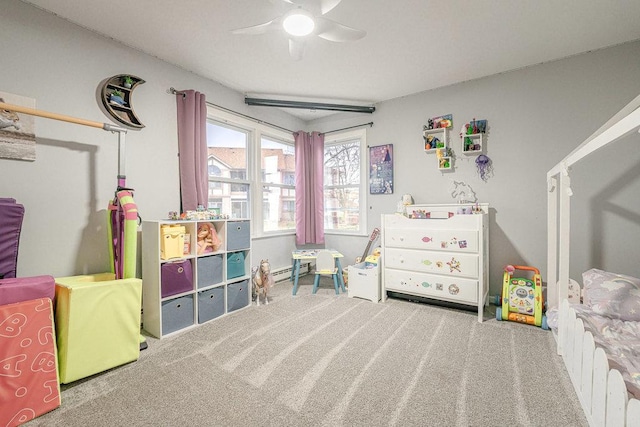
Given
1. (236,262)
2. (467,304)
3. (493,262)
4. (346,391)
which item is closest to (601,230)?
(493,262)

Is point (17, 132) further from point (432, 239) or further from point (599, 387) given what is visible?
point (599, 387)

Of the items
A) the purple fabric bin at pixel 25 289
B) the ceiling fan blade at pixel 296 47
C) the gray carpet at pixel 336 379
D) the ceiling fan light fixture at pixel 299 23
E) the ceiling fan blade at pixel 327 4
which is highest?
the ceiling fan blade at pixel 327 4

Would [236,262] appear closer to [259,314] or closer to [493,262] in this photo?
[259,314]

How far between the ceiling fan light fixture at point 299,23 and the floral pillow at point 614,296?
2.75 meters

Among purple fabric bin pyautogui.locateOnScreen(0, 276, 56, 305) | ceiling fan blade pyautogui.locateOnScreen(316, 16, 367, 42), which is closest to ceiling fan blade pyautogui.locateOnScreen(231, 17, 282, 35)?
ceiling fan blade pyautogui.locateOnScreen(316, 16, 367, 42)

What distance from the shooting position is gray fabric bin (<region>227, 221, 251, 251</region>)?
273cm

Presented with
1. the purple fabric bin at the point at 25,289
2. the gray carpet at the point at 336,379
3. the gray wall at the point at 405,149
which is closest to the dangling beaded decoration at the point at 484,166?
the gray wall at the point at 405,149

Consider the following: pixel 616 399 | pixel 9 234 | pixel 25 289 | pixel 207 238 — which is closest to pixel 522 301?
pixel 616 399

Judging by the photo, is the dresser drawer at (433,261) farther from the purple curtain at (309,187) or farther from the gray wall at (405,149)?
the purple curtain at (309,187)

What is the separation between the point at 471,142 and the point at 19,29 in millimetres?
4007

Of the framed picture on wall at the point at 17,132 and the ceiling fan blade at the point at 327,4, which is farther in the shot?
the framed picture on wall at the point at 17,132

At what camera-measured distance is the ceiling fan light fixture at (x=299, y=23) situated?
1670 millimetres

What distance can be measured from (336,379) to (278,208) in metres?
2.79

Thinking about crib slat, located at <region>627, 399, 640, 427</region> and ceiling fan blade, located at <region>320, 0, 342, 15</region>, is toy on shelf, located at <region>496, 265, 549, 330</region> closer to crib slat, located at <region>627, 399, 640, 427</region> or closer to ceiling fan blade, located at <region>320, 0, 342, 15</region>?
crib slat, located at <region>627, 399, 640, 427</region>
